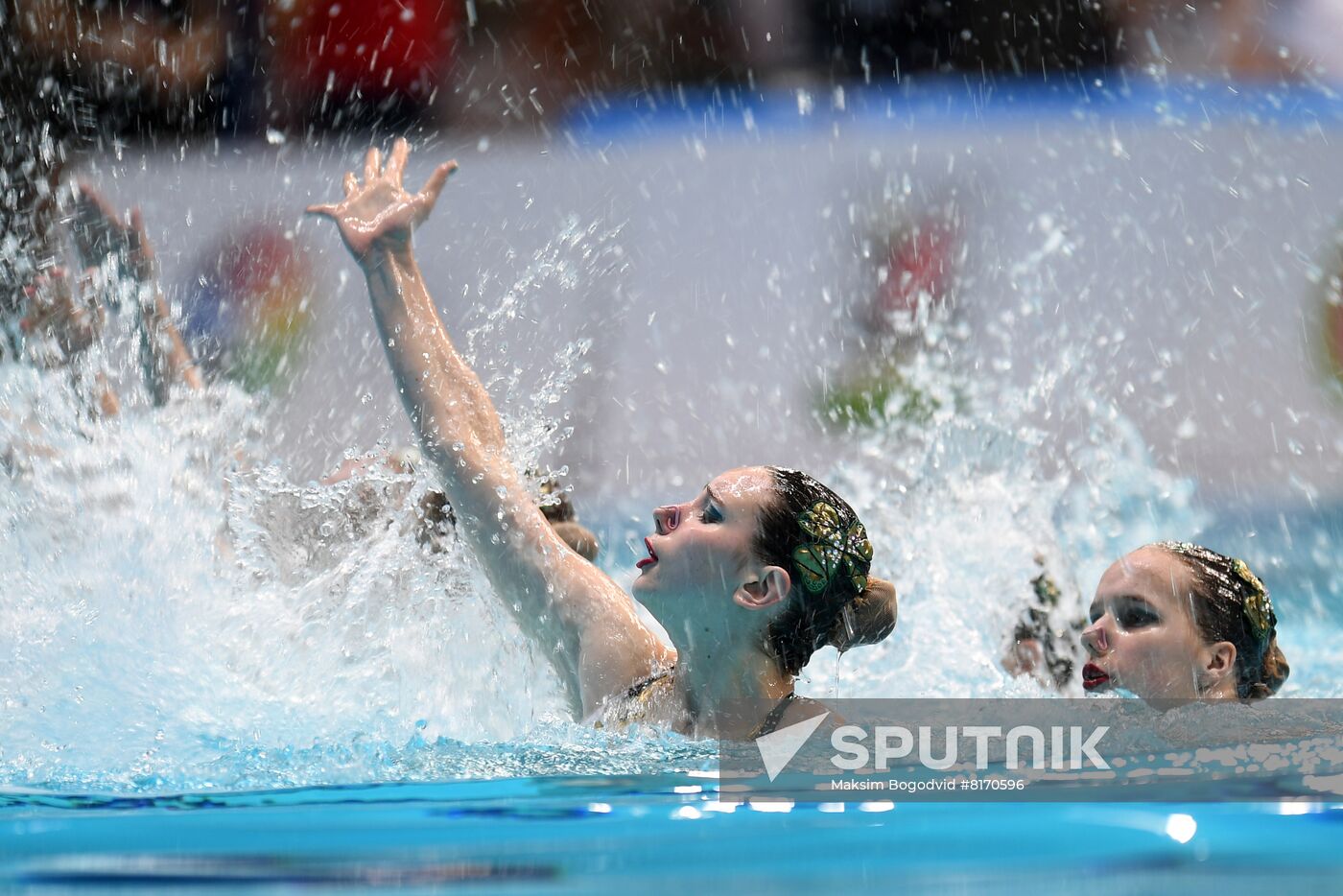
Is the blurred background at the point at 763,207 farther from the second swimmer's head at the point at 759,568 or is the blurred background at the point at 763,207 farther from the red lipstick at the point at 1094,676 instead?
the second swimmer's head at the point at 759,568

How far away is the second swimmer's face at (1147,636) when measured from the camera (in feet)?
7.39

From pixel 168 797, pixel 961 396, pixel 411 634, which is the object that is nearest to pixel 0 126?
pixel 961 396

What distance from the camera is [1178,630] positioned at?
2.27 m

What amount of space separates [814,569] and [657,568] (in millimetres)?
245

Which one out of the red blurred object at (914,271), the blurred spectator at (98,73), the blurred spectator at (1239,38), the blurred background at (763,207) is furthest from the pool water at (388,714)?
the blurred spectator at (1239,38)

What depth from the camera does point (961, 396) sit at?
203 inches

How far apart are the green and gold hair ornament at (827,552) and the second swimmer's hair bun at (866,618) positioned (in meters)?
0.04

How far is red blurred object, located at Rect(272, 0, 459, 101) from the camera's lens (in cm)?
615

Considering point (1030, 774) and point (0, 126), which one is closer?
point (1030, 774)

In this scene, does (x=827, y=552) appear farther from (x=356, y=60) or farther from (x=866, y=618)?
(x=356, y=60)

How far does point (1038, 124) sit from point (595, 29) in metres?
2.01

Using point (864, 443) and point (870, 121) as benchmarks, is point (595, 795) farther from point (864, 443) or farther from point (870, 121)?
point (870, 121)

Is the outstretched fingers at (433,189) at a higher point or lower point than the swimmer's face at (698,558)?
higher

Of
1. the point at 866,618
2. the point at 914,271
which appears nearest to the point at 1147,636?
the point at 866,618
